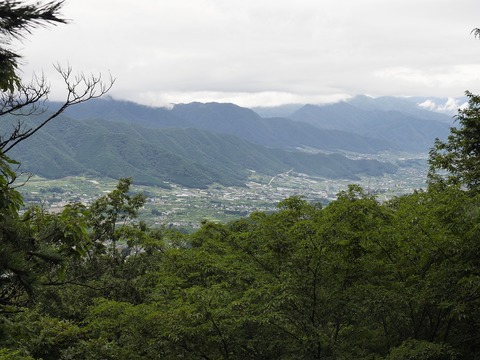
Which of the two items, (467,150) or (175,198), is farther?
(175,198)

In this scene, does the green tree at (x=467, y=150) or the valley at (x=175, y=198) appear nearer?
the green tree at (x=467, y=150)

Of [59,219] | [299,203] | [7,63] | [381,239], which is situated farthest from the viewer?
[299,203]

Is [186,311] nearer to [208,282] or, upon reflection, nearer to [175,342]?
[175,342]

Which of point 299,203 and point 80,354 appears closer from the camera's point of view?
point 80,354

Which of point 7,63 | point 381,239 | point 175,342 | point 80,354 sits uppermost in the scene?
point 7,63

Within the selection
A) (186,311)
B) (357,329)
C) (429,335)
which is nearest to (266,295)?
(186,311)

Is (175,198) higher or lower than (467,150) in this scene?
lower

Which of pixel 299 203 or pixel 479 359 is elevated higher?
pixel 299 203

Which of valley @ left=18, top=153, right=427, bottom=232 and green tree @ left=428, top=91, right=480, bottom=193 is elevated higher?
green tree @ left=428, top=91, right=480, bottom=193

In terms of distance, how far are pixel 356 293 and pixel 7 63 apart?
28.5 feet

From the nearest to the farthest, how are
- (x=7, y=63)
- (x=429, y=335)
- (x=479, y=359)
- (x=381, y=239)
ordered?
1. (x=7, y=63)
2. (x=479, y=359)
3. (x=381, y=239)
4. (x=429, y=335)

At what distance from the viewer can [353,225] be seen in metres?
10.4

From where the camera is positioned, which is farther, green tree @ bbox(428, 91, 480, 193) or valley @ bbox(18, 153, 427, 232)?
valley @ bbox(18, 153, 427, 232)

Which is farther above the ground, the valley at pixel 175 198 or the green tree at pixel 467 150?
the green tree at pixel 467 150
